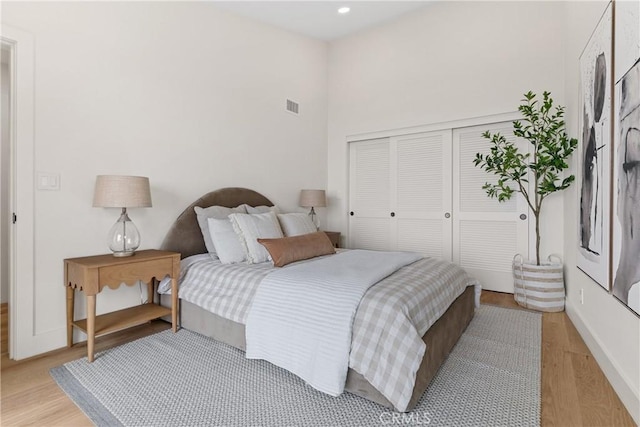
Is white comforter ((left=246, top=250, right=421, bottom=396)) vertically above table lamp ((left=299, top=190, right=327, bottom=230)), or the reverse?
table lamp ((left=299, top=190, right=327, bottom=230))

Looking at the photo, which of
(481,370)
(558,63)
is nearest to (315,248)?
(481,370)

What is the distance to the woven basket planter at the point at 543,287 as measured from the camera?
3074 mm

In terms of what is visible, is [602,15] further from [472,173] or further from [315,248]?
[315,248]

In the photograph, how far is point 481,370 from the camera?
6.65ft

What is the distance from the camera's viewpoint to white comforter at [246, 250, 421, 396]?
1697 mm

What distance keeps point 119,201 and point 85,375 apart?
1.12 meters

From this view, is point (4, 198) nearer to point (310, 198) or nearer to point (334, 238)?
point (310, 198)

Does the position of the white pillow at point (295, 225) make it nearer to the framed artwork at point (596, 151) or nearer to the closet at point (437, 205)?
the closet at point (437, 205)

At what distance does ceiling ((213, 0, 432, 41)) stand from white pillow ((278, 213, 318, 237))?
235cm

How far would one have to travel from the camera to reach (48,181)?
235cm

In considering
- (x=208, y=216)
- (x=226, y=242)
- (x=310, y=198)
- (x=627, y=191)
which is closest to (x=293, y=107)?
(x=310, y=198)

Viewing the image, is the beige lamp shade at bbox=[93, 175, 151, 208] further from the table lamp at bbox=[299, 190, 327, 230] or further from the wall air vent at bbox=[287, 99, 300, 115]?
the wall air vent at bbox=[287, 99, 300, 115]

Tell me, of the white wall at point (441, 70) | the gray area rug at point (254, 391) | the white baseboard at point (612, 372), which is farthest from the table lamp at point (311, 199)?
the white baseboard at point (612, 372)

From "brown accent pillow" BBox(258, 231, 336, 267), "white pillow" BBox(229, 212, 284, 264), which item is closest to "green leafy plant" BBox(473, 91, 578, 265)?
"brown accent pillow" BBox(258, 231, 336, 267)
